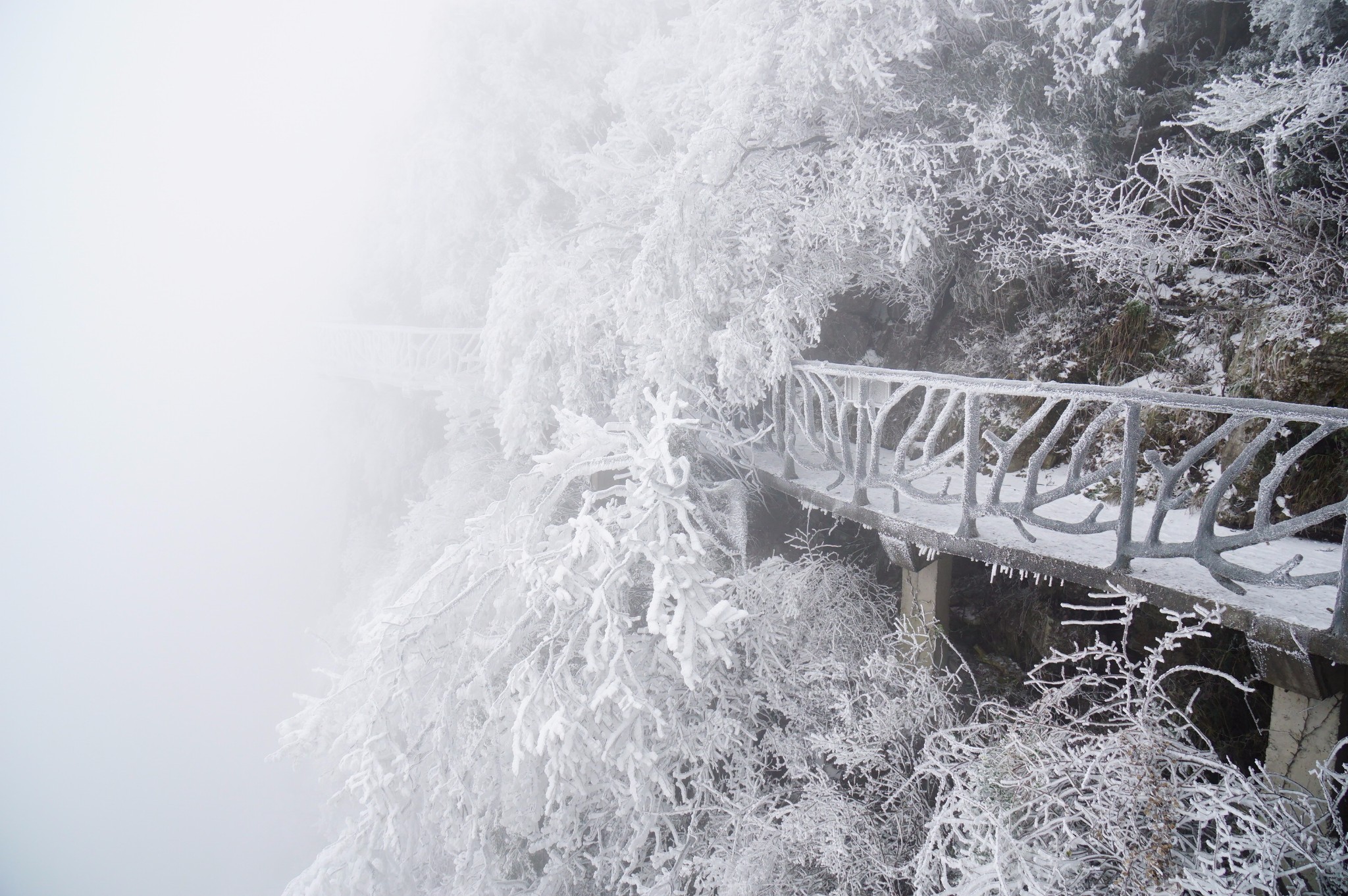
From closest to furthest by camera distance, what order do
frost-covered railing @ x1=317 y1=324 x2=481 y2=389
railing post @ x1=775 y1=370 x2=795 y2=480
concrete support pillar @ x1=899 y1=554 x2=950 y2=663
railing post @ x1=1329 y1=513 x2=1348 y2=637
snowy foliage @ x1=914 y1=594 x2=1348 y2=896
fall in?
railing post @ x1=1329 y1=513 x2=1348 y2=637, snowy foliage @ x1=914 y1=594 x2=1348 y2=896, concrete support pillar @ x1=899 y1=554 x2=950 y2=663, railing post @ x1=775 y1=370 x2=795 y2=480, frost-covered railing @ x1=317 y1=324 x2=481 y2=389

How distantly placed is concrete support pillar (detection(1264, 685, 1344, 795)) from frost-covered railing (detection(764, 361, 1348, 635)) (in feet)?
1.77

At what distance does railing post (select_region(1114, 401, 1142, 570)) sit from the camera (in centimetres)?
248

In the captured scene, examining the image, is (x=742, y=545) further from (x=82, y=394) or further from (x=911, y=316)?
(x=82, y=394)

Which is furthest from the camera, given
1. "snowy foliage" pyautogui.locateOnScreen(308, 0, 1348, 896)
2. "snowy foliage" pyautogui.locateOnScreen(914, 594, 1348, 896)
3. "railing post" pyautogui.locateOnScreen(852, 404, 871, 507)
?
"railing post" pyautogui.locateOnScreen(852, 404, 871, 507)

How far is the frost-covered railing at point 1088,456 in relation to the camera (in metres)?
2.23

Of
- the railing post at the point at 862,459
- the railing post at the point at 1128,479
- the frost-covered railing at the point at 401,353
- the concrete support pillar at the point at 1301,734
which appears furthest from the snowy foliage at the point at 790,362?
the frost-covered railing at the point at 401,353

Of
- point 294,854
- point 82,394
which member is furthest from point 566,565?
point 82,394

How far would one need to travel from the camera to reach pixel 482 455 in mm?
9008

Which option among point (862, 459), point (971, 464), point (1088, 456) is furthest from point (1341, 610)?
point (1088, 456)

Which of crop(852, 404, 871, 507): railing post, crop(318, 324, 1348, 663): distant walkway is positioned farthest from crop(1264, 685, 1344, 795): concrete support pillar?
crop(852, 404, 871, 507): railing post

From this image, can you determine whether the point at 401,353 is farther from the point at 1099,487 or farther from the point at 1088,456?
the point at 1099,487

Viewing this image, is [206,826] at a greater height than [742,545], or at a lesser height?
lesser

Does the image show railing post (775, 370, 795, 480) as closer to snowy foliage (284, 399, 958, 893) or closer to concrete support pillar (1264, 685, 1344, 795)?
snowy foliage (284, 399, 958, 893)

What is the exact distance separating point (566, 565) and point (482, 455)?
5.73 meters
